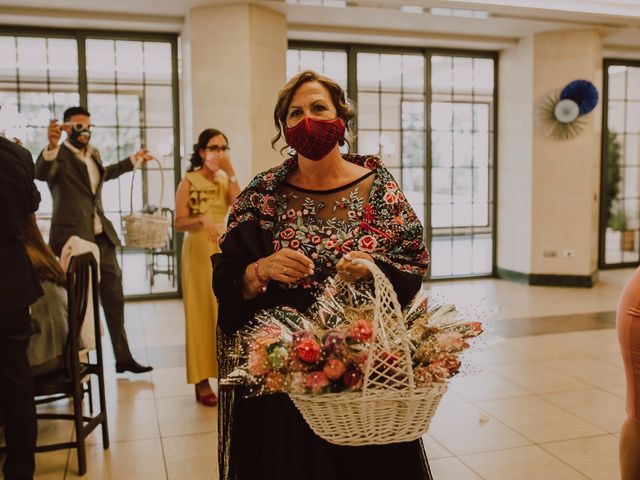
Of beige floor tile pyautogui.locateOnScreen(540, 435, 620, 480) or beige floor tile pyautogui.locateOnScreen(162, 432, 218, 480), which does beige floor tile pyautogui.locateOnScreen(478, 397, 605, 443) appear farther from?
beige floor tile pyautogui.locateOnScreen(162, 432, 218, 480)

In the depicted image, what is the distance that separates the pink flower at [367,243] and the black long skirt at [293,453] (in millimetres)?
472

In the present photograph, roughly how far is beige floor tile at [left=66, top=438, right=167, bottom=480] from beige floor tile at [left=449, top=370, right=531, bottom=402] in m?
2.03

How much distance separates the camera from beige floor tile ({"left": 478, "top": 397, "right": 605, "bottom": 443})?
3.84 meters

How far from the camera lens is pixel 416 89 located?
881cm

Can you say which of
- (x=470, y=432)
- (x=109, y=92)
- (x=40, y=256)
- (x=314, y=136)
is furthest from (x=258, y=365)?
(x=109, y=92)

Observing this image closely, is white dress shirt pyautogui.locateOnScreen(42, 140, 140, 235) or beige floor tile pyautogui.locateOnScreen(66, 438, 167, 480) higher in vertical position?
white dress shirt pyautogui.locateOnScreen(42, 140, 140, 235)

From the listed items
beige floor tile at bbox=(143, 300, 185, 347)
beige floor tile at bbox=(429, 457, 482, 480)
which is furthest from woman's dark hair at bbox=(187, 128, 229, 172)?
beige floor tile at bbox=(429, 457, 482, 480)

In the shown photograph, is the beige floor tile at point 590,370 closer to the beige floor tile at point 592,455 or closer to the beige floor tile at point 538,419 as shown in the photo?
the beige floor tile at point 538,419

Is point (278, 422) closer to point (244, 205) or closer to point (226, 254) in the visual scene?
point (226, 254)

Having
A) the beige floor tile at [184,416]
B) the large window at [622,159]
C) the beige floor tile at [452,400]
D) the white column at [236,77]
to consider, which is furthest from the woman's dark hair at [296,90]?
the large window at [622,159]

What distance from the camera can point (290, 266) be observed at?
1827 mm

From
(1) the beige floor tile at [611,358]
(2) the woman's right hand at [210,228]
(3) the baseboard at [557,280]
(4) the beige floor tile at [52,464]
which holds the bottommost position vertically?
(4) the beige floor tile at [52,464]

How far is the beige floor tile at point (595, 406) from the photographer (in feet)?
13.2

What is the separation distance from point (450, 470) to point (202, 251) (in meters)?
1.96
